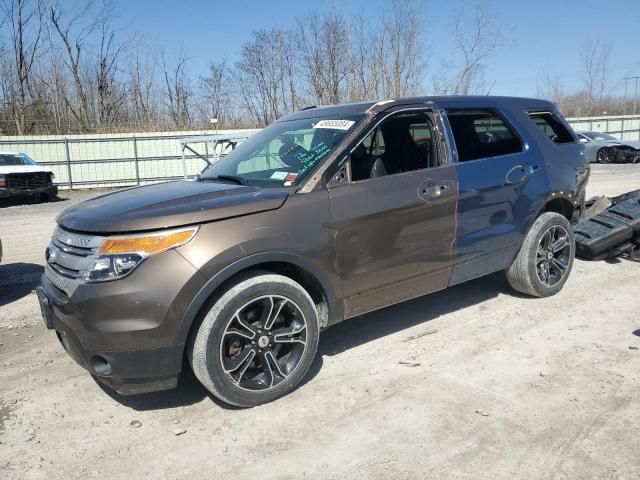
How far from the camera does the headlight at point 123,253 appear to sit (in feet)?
9.34

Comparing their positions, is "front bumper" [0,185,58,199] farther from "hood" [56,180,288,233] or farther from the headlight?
the headlight

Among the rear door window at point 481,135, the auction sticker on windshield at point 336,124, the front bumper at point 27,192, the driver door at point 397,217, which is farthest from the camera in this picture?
the front bumper at point 27,192

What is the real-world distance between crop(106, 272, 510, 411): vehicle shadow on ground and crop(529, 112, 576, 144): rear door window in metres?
1.59

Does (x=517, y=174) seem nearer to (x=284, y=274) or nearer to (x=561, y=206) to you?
(x=561, y=206)

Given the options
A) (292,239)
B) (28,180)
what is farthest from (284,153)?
(28,180)

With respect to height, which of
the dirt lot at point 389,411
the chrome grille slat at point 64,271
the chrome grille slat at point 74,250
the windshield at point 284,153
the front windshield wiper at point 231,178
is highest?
the windshield at point 284,153

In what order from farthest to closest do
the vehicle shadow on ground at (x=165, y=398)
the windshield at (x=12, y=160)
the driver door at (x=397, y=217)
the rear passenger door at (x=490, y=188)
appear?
the windshield at (x=12, y=160), the rear passenger door at (x=490, y=188), the driver door at (x=397, y=217), the vehicle shadow on ground at (x=165, y=398)

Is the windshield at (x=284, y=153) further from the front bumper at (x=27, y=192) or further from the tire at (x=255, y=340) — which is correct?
the front bumper at (x=27, y=192)

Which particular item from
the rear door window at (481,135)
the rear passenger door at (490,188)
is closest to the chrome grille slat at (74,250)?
the rear passenger door at (490,188)

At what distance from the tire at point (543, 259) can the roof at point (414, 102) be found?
1.13 metres

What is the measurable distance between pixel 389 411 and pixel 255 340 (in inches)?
36.5

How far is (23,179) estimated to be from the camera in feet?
52.4

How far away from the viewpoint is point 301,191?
3381 millimetres

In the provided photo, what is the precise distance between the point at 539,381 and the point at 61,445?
9.74 feet
